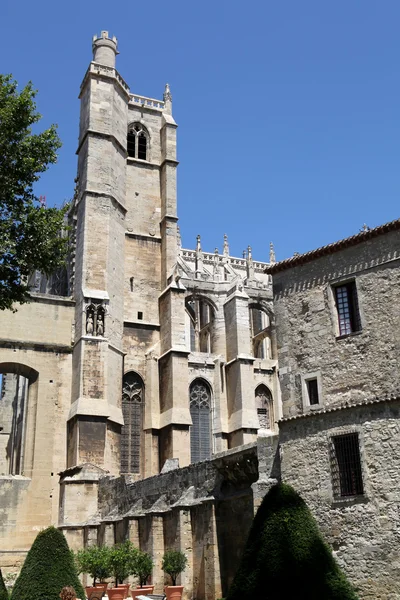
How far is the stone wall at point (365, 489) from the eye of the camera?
13.4 meters

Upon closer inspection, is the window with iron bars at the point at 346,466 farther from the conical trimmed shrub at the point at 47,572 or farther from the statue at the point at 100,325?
the statue at the point at 100,325

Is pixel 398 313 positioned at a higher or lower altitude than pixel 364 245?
lower

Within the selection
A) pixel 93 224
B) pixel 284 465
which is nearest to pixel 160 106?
pixel 93 224

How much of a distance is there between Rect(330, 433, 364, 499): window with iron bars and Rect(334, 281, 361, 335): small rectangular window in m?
2.44

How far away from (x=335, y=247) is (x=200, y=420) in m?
17.5

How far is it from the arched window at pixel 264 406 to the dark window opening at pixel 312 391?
18481 millimetres

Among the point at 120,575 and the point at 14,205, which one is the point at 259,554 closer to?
the point at 120,575

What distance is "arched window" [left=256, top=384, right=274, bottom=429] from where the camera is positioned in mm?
34306

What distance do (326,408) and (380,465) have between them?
5.80 feet

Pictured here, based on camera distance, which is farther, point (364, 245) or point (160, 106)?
point (160, 106)

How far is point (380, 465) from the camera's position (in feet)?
45.6

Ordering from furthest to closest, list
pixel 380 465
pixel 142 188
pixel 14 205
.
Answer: pixel 142 188 → pixel 14 205 → pixel 380 465

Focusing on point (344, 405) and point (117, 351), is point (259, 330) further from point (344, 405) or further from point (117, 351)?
point (344, 405)

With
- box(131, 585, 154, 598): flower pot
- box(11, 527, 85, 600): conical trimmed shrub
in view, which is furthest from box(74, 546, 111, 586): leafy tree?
box(11, 527, 85, 600): conical trimmed shrub
